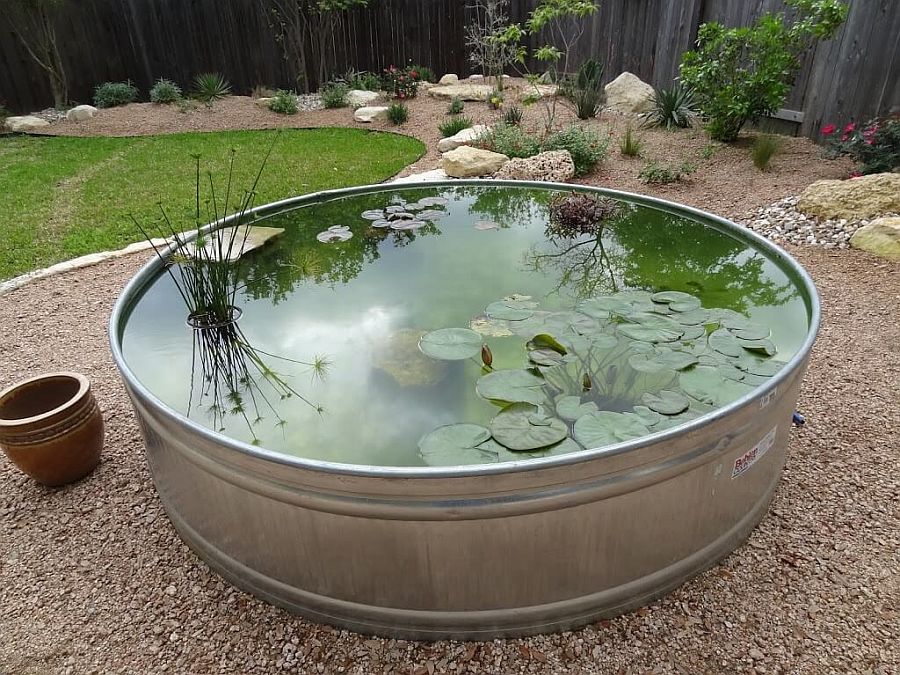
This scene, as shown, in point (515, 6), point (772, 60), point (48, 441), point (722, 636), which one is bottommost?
point (722, 636)

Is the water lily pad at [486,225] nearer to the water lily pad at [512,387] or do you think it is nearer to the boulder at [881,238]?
the water lily pad at [512,387]

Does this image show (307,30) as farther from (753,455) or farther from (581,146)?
(753,455)

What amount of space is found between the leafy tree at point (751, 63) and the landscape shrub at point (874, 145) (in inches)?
26.9

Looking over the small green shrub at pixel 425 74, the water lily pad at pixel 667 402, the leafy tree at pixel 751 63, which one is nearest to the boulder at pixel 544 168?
the leafy tree at pixel 751 63

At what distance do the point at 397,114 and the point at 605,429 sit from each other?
22.5 feet

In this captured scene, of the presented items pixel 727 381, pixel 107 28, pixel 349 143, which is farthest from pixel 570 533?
pixel 107 28

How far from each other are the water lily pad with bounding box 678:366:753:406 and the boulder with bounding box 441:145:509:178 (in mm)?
3765

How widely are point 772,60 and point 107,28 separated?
9.54 metres

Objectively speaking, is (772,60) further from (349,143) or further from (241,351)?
(241,351)

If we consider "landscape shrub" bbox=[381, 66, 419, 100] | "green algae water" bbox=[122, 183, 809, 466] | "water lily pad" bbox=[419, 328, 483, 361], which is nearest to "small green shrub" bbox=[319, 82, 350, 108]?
"landscape shrub" bbox=[381, 66, 419, 100]

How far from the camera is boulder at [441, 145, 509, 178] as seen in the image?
5.27 meters

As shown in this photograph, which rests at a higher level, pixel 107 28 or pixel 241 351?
pixel 107 28

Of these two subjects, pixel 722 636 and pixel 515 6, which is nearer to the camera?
pixel 722 636

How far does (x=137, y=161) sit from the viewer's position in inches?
253
